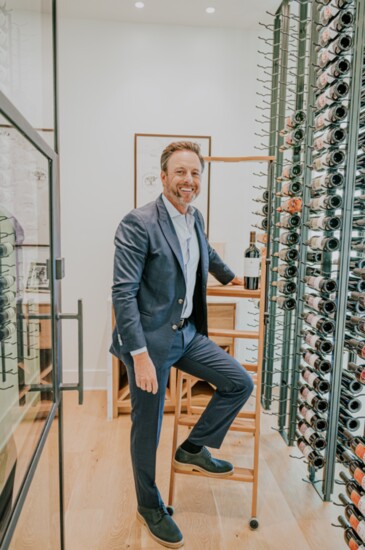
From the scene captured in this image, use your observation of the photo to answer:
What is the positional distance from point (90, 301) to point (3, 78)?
2.56 meters

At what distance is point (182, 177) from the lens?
1850 mm

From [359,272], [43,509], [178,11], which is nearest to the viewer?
[43,509]

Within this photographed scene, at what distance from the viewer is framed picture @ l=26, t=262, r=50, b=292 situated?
4.10ft

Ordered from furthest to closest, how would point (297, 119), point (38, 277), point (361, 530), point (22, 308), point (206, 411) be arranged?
point (297, 119), point (206, 411), point (361, 530), point (38, 277), point (22, 308)

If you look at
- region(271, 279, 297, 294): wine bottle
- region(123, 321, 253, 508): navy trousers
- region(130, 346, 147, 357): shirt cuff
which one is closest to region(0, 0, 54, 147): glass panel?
region(130, 346, 147, 357): shirt cuff

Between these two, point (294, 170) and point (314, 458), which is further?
point (294, 170)

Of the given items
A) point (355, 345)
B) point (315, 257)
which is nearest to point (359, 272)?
point (355, 345)

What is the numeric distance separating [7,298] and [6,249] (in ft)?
0.36

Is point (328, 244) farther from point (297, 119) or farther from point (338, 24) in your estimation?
point (338, 24)

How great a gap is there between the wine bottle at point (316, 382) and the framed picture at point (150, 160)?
173cm

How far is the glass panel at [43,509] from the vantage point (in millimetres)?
1232

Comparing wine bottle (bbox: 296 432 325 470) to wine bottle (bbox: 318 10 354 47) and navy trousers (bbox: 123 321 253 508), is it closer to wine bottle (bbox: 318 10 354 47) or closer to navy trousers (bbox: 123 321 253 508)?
navy trousers (bbox: 123 321 253 508)

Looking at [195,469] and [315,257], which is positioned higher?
[315,257]

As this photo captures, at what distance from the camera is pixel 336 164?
201 cm
